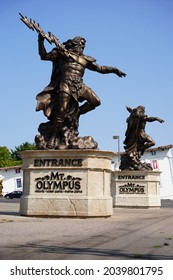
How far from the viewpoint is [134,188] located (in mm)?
24453

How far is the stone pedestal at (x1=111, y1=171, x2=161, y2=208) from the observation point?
79.2ft

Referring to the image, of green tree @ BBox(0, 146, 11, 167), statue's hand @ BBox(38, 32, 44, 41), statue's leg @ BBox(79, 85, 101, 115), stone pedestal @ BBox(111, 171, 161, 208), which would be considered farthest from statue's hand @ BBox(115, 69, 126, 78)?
green tree @ BBox(0, 146, 11, 167)

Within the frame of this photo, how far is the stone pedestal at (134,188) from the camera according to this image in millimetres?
24125

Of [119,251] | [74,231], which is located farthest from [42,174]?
[119,251]

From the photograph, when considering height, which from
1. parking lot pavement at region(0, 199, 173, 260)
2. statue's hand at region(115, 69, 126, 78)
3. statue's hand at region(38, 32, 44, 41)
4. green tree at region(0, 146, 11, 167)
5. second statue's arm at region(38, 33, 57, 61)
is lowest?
parking lot pavement at region(0, 199, 173, 260)

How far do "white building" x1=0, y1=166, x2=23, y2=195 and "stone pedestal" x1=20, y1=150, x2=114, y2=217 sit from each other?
55041mm

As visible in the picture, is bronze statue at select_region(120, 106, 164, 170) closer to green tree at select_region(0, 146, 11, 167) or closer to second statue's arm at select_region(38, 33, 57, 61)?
second statue's arm at select_region(38, 33, 57, 61)

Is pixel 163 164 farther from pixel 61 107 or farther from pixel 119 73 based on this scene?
pixel 61 107

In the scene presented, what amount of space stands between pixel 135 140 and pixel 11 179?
46.4 m

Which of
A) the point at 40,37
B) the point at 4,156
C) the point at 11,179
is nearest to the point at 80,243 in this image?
the point at 40,37

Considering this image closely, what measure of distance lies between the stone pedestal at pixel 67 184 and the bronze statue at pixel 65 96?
47cm

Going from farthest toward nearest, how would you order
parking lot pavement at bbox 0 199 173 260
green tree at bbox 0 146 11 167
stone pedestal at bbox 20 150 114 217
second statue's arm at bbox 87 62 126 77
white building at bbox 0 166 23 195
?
green tree at bbox 0 146 11 167 < white building at bbox 0 166 23 195 < second statue's arm at bbox 87 62 126 77 < stone pedestal at bbox 20 150 114 217 < parking lot pavement at bbox 0 199 173 260

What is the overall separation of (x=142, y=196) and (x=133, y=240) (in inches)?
648

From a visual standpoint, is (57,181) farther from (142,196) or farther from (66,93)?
(142,196)
